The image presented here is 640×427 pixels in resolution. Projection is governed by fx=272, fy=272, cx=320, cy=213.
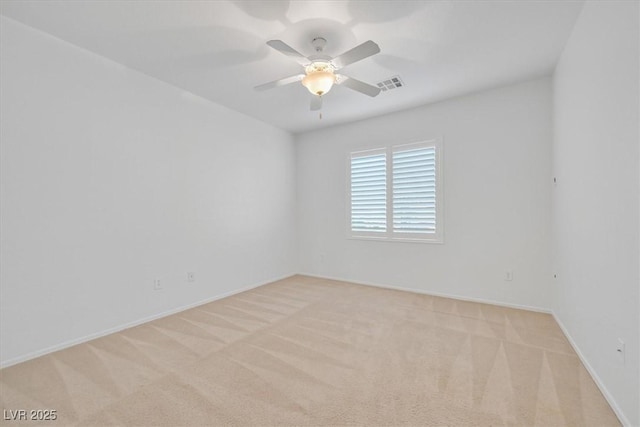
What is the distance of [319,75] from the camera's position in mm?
2262

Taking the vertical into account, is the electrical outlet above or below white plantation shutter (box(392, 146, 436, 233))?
below

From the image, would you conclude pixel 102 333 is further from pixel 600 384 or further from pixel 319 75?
pixel 600 384

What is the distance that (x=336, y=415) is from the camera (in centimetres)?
165

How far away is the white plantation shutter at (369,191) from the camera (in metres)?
4.40

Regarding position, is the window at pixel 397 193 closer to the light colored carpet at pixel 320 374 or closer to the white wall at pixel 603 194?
the light colored carpet at pixel 320 374

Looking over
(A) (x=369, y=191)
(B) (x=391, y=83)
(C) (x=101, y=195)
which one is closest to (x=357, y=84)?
(B) (x=391, y=83)

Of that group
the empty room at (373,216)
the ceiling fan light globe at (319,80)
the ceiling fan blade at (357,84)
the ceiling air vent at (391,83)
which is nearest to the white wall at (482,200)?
the empty room at (373,216)

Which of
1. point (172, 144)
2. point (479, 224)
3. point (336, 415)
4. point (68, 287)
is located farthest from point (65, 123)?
point (479, 224)

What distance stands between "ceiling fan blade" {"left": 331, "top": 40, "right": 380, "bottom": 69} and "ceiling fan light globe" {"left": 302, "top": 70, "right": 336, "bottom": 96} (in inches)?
4.1

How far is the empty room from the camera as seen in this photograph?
1738mm

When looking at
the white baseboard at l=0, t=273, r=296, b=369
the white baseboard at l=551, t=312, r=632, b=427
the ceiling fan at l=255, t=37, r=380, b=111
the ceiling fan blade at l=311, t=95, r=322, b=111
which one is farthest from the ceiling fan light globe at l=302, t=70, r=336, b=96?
the white baseboard at l=0, t=273, r=296, b=369

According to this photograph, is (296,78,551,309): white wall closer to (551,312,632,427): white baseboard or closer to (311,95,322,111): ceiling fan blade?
(551,312,632,427): white baseboard

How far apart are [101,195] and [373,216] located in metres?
3.56

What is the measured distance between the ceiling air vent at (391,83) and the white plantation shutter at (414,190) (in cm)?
106
